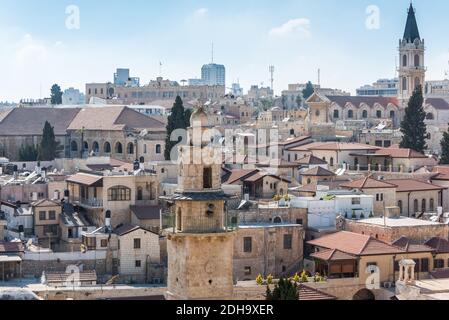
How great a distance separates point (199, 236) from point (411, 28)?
7286cm

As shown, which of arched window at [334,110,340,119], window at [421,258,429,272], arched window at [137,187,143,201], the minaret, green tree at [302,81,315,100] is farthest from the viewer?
green tree at [302,81,315,100]

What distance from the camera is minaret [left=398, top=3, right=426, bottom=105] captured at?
303 feet

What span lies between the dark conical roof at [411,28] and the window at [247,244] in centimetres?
5508

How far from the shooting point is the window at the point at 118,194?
46.4 meters

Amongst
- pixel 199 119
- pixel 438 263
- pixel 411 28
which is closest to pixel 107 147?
pixel 411 28

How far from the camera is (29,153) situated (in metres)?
69.4

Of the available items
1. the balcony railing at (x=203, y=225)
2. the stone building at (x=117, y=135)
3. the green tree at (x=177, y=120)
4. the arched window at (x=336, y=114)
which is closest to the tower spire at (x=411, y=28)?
the arched window at (x=336, y=114)

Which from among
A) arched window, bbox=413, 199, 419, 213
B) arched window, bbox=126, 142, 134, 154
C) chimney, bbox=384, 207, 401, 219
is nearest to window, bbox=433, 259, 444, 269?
chimney, bbox=384, 207, 401, 219

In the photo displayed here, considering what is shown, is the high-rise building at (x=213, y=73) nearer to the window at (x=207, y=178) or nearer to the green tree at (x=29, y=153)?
the green tree at (x=29, y=153)

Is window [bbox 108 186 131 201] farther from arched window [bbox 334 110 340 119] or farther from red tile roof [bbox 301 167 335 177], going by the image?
arched window [bbox 334 110 340 119]

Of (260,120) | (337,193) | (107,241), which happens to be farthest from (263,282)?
(260,120)

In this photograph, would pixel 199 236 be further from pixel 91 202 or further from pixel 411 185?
pixel 411 185

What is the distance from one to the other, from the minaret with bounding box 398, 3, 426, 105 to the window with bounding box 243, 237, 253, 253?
53.3 meters
